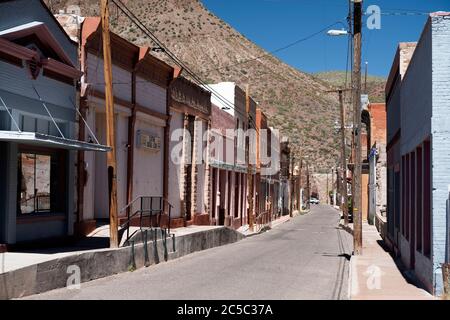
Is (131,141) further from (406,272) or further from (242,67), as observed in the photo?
(242,67)

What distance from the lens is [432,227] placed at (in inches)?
501

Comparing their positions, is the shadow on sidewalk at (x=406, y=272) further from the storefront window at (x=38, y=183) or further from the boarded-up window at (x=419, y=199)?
the storefront window at (x=38, y=183)

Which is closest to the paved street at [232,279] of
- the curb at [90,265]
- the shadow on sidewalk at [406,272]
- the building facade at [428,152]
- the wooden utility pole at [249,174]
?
the curb at [90,265]

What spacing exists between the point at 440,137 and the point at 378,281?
4.36 metres

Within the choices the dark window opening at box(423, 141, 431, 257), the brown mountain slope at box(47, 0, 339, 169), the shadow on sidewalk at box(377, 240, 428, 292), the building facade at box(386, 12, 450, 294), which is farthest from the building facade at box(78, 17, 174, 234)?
the brown mountain slope at box(47, 0, 339, 169)

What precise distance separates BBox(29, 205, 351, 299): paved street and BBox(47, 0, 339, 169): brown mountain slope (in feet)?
213

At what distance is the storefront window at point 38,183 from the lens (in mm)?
15828

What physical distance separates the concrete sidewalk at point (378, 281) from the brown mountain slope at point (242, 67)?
64824mm

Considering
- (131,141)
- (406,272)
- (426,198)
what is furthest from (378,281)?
(131,141)

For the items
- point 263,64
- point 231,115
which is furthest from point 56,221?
point 263,64

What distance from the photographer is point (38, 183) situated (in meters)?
16.7

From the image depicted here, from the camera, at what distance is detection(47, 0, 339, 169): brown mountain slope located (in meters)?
89.6
